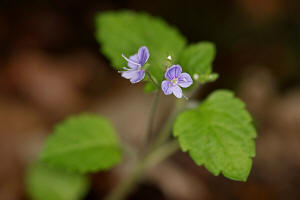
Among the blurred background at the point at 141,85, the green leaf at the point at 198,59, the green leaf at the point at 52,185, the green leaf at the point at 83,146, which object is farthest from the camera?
the blurred background at the point at 141,85

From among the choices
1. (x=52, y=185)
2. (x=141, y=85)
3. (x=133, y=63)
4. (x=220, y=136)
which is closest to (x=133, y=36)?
(x=133, y=63)

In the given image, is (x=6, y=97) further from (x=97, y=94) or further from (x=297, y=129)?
(x=297, y=129)

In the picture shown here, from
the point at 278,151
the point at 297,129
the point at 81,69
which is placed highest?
the point at 81,69

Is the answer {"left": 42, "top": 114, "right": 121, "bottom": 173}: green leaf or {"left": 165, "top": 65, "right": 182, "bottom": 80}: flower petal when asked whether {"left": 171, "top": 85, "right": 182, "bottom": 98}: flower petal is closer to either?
{"left": 165, "top": 65, "right": 182, "bottom": 80}: flower petal

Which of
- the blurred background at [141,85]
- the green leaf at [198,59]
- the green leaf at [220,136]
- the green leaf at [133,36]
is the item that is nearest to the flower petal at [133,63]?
the green leaf at [220,136]

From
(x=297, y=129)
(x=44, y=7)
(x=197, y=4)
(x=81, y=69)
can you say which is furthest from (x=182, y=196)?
(x=44, y=7)

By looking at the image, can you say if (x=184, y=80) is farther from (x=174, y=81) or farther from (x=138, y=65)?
(x=138, y=65)

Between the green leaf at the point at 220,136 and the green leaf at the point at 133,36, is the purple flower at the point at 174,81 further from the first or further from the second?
the green leaf at the point at 133,36

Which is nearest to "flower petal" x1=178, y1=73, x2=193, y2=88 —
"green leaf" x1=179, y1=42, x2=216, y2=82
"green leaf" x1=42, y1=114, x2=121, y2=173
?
"green leaf" x1=179, y1=42, x2=216, y2=82
